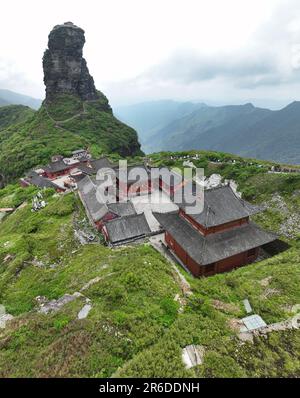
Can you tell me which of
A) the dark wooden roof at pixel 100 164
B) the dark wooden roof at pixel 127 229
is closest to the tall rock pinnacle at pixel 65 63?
the dark wooden roof at pixel 100 164

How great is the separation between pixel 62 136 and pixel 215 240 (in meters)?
86.7

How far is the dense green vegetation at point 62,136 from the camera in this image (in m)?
84.6

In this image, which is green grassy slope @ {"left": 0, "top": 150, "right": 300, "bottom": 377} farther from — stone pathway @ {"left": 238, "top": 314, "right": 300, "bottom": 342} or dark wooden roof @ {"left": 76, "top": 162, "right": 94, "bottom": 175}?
dark wooden roof @ {"left": 76, "top": 162, "right": 94, "bottom": 175}

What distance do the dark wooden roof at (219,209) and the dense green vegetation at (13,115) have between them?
154850 mm

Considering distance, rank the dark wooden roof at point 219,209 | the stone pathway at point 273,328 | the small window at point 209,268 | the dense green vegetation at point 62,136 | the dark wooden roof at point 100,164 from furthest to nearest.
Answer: the dense green vegetation at point 62,136 → the dark wooden roof at point 100,164 → the dark wooden roof at point 219,209 → the small window at point 209,268 → the stone pathway at point 273,328

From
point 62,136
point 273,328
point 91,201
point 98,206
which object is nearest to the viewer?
point 273,328

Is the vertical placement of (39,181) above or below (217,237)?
below

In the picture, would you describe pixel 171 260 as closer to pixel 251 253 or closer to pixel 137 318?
pixel 251 253

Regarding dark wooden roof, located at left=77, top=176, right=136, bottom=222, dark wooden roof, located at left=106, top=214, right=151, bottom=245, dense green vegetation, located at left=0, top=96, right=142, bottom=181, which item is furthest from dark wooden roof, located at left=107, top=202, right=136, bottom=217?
dense green vegetation, located at left=0, top=96, right=142, bottom=181

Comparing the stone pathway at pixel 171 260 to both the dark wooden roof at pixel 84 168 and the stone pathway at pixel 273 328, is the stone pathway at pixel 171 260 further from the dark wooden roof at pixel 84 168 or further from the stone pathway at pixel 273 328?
the dark wooden roof at pixel 84 168

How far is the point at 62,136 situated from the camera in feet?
327

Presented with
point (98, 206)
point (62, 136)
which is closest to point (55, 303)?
point (98, 206)

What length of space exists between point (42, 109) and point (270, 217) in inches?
4415

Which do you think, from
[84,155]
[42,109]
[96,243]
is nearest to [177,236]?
[96,243]
